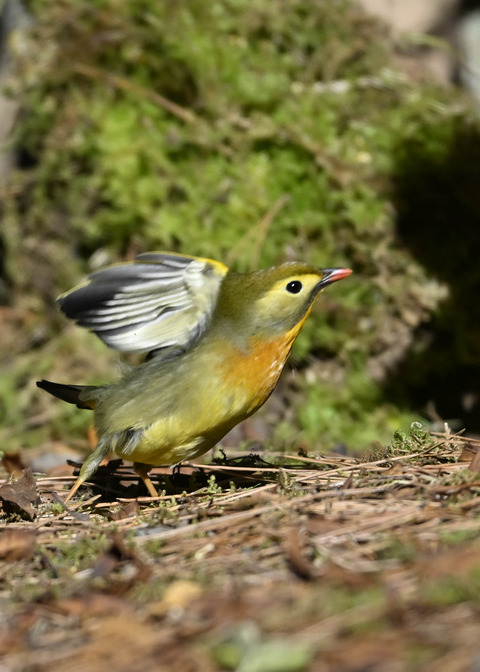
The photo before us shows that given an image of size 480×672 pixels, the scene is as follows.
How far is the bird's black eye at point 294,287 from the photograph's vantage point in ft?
13.0

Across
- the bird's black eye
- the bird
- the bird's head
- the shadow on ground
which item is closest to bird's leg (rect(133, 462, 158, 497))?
the bird

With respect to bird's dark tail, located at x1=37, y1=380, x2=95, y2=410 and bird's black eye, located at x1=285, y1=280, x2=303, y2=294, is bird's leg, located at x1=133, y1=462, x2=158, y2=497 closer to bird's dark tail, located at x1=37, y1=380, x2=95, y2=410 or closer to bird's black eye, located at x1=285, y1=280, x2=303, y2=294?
bird's dark tail, located at x1=37, y1=380, x2=95, y2=410

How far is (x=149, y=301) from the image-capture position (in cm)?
408

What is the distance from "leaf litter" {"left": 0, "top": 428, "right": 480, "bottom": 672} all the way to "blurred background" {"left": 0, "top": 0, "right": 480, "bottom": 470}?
8.12 feet

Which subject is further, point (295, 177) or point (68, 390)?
point (295, 177)

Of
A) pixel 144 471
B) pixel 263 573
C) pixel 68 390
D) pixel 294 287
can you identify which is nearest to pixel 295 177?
pixel 294 287

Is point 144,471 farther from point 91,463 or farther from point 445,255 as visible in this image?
point 445,255

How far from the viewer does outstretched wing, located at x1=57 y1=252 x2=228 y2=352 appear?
4062 mm

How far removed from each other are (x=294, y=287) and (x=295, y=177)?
2878 millimetres

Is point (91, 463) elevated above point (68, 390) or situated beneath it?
situated beneath

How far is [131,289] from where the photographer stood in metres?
4.09

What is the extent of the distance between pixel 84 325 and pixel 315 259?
2.82 m

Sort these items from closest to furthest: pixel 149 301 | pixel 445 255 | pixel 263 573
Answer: pixel 263 573, pixel 149 301, pixel 445 255

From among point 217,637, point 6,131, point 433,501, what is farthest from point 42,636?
point 6,131
